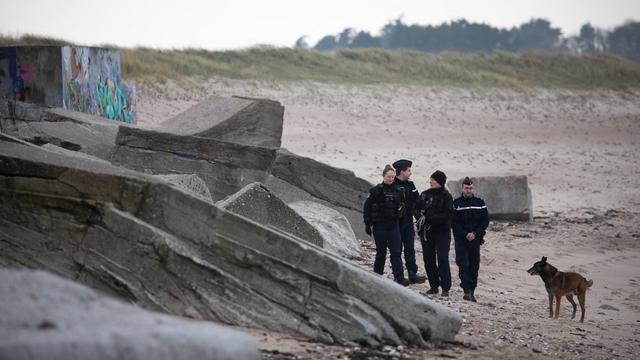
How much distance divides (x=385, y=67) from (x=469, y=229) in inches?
1250

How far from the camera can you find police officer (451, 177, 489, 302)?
10.5 metres

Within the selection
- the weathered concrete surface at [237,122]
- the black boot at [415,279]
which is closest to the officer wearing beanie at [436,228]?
the black boot at [415,279]

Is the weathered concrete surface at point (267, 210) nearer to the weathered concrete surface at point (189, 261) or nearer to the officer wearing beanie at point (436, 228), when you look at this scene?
the officer wearing beanie at point (436, 228)

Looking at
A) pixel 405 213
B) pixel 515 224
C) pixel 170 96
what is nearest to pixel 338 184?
pixel 405 213

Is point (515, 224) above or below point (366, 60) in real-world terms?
below

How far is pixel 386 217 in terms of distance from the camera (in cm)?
1063

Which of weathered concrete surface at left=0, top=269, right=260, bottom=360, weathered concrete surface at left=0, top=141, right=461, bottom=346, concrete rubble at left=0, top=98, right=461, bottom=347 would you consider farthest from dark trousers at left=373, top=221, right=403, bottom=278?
weathered concrete surface at left=0, top=269, right=260, bottom=360

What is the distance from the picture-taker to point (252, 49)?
1607 inches

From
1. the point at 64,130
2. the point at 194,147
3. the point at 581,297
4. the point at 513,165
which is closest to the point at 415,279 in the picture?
the point at 581,297

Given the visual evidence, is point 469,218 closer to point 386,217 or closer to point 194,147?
point 386,217

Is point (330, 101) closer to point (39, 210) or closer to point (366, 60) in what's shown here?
point (366, 60)

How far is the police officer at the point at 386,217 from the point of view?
34.7 feet

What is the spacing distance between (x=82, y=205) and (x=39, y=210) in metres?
0.35

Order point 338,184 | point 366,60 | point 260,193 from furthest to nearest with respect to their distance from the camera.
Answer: point 366,60 < point 338,184 < point 260,193
